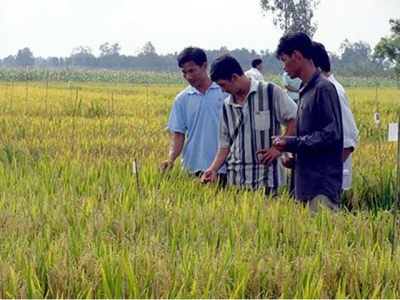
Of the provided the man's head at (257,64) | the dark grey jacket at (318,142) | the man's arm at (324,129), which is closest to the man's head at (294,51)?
the dark grey jacket at (318,142)

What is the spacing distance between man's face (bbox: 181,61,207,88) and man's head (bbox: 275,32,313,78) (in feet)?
2.35

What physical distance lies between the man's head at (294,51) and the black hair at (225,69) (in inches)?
10.9

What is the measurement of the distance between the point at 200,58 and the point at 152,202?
0.96 meters

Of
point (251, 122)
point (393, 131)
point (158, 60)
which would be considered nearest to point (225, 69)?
point (251, 122)

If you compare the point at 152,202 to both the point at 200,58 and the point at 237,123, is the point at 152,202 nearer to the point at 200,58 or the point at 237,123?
the point at 237,123

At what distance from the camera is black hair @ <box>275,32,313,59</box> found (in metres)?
3.84

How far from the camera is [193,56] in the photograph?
175 inches

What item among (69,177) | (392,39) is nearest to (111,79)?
(392,39)

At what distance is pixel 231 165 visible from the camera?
14.4ft

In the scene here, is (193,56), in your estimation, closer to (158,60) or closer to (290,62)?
(290,62)

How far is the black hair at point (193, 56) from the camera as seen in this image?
4453mm

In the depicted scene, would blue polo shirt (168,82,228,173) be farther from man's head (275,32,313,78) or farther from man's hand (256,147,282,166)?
man's head (275,32,313,78)

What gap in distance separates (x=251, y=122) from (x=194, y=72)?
1.72 feet

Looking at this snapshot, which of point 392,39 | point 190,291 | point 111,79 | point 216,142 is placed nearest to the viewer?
point 190,291
